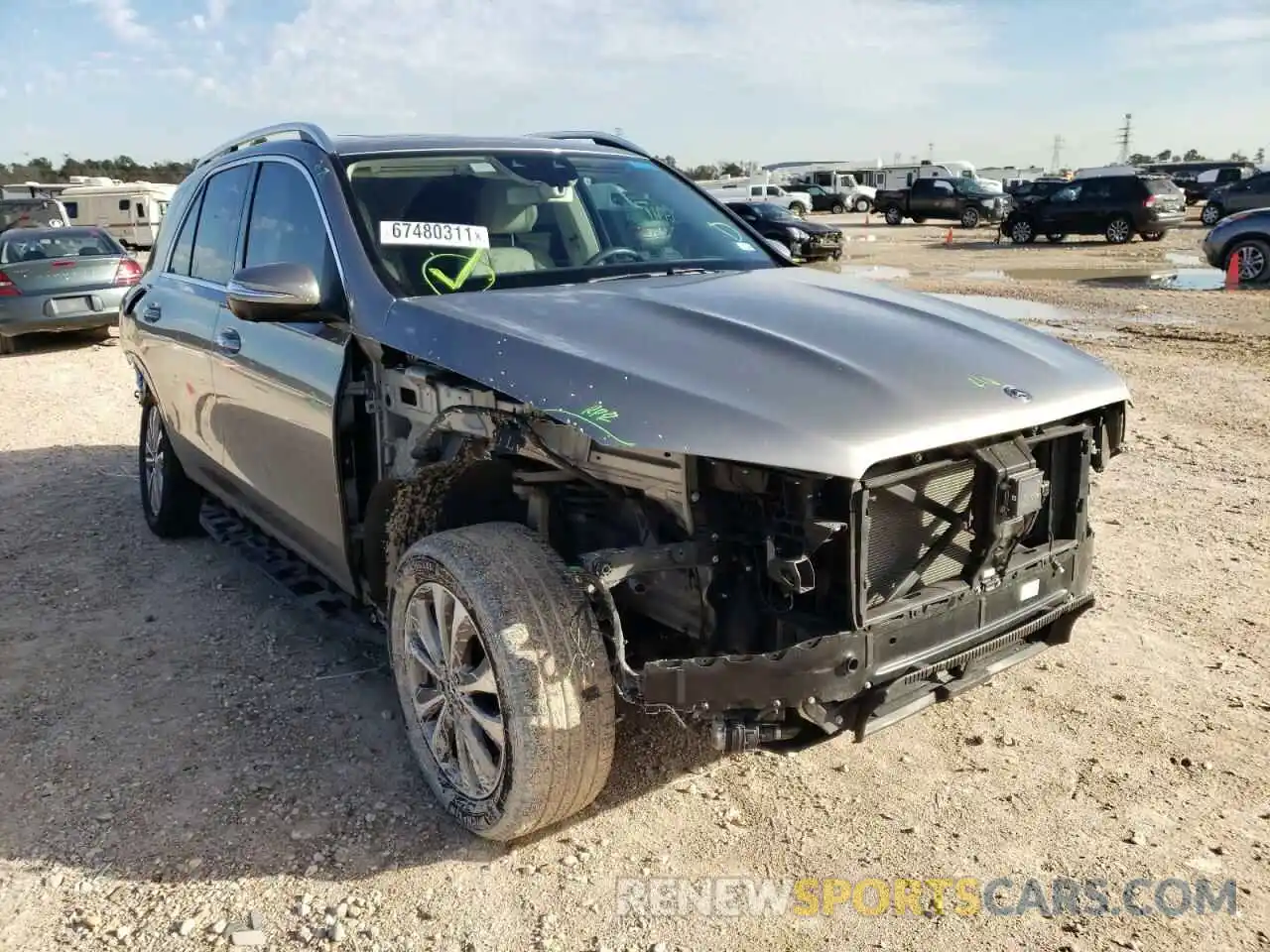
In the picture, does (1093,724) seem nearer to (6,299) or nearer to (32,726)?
(32,726)

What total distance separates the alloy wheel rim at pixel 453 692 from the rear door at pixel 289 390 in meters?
0.60

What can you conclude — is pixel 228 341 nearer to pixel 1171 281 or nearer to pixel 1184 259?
pixel 1171 281

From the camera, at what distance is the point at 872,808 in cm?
Result: 310

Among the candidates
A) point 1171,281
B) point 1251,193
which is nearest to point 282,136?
point 1171,281

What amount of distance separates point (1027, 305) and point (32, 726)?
13743 millimetres

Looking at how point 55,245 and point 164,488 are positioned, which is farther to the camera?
point 55,245

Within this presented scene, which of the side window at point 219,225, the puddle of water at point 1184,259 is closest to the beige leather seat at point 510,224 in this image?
the side window at point 219,225

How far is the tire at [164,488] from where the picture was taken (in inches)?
218

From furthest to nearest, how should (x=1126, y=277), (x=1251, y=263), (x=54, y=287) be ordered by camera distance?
(x=1126, y=277), (x=1251, y=263), (x=54, y=287)

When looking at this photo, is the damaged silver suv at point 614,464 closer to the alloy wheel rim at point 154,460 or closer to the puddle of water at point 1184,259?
the alloy wheel rim at point 154,460

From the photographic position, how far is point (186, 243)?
506 centimetres

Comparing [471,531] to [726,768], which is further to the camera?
[726,768]

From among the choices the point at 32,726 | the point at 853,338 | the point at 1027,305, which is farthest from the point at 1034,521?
the point at 1027,305

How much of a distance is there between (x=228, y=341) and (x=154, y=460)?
189 centimetres
